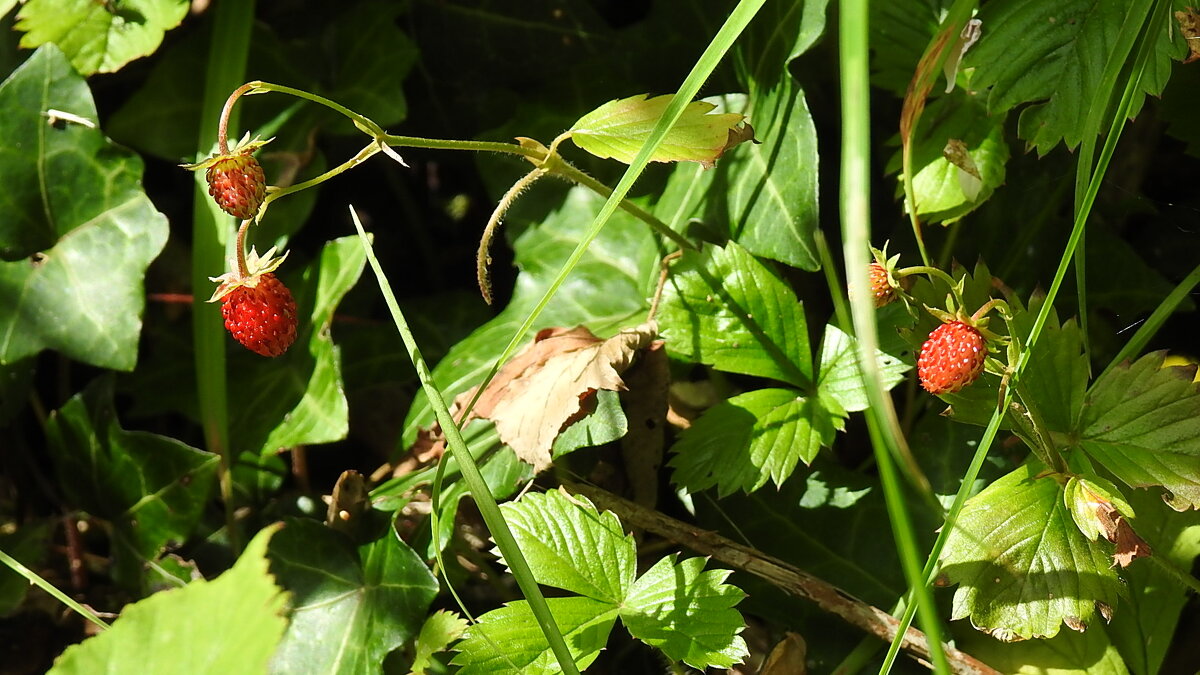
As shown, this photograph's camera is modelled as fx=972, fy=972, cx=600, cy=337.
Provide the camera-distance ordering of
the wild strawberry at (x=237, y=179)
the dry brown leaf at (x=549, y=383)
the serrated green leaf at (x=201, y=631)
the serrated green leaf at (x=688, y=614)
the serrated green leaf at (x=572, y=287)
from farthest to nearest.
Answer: the serrated green leaf at (x=572, y=287) → the dry brown leaf at (x=549, y=383) → the serrated green leaf at (x=688, y=614) → the wild strawberry at (x=237, y=179) → the serrated green leaf at (x=201, y=631)

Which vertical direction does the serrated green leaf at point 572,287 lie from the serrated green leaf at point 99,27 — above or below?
below

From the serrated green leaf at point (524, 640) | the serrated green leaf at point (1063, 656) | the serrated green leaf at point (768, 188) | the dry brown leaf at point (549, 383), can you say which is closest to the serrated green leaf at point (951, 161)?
the serrated green leaf at point (768, 188)

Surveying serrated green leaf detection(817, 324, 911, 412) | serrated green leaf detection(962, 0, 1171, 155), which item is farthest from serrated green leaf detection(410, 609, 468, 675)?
serrated green leaf detection(962, 0, 1171, 155)

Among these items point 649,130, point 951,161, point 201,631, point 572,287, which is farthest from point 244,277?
point 951,161

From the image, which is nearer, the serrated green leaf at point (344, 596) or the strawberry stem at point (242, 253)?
the strawberry stem at point (242, 253)

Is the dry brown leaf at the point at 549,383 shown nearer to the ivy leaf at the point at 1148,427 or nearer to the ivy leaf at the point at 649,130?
the ivy leaf at the point at 649,130

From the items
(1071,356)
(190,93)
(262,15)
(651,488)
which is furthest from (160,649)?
(262,15)
